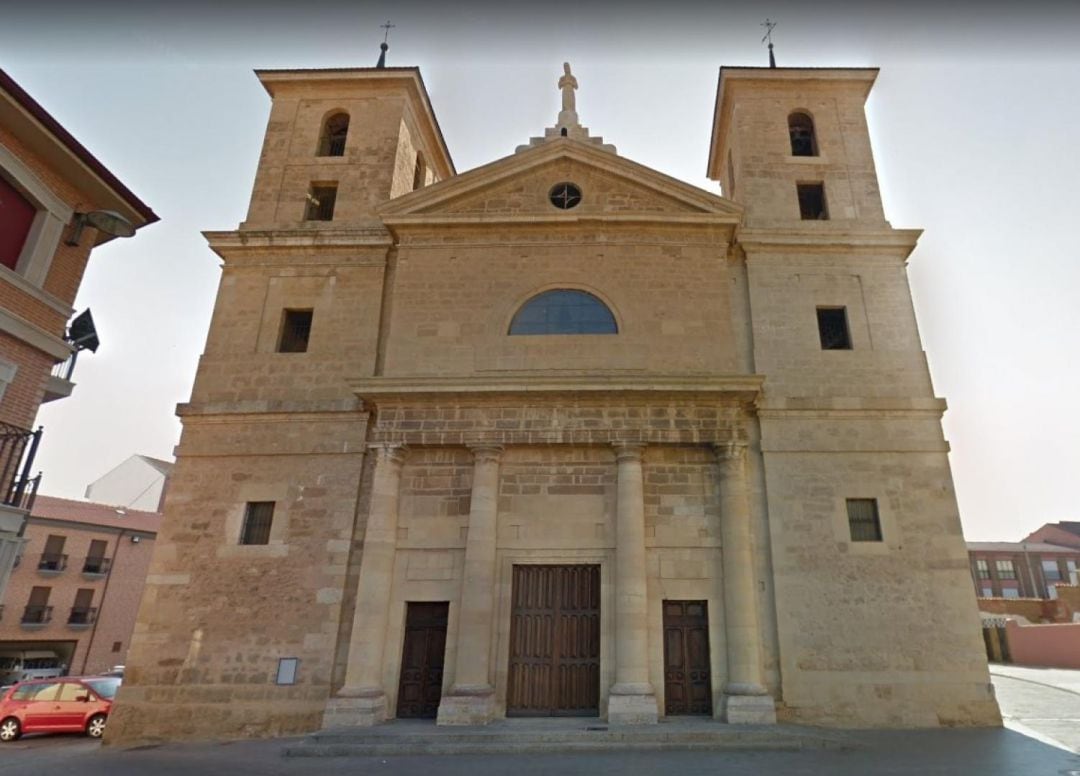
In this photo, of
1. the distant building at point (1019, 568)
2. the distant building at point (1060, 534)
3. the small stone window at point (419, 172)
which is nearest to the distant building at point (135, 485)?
the small stone window at point (419, 172)

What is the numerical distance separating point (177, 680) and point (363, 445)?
18.8 ft

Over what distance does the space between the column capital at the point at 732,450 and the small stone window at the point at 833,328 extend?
3837mm

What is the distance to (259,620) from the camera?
1266cm

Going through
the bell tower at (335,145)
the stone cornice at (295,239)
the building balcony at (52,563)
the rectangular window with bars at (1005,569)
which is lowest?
the building balcony at (52,563)

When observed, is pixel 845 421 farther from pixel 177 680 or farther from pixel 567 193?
pixel 177 680

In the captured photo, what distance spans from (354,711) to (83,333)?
7964mm

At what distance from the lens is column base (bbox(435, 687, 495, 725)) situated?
11.2 m

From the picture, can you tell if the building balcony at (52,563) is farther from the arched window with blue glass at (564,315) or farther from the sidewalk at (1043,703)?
the sidewalk at (1043,703)

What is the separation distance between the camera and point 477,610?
12062 millimetres

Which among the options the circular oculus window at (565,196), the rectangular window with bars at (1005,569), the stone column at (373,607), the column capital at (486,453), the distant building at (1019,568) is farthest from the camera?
the rectangular window with bars at (1005,569)

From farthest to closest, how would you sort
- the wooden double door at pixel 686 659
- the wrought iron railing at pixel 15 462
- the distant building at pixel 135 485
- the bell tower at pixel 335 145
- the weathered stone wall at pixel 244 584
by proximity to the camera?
the distant building at pixel 135 485, the bell tower at pixel 335 145, the weathered stone wall at pixel 244 584, the wooden double door at pixel 686 659, the wrought iron railing at pixel 15 462

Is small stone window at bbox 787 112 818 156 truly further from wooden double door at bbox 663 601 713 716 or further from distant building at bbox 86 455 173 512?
distant building at bbox 86 455 173 512

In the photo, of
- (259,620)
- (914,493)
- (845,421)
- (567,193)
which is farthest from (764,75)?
(259,620)

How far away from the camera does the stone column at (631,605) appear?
36.6 feet
